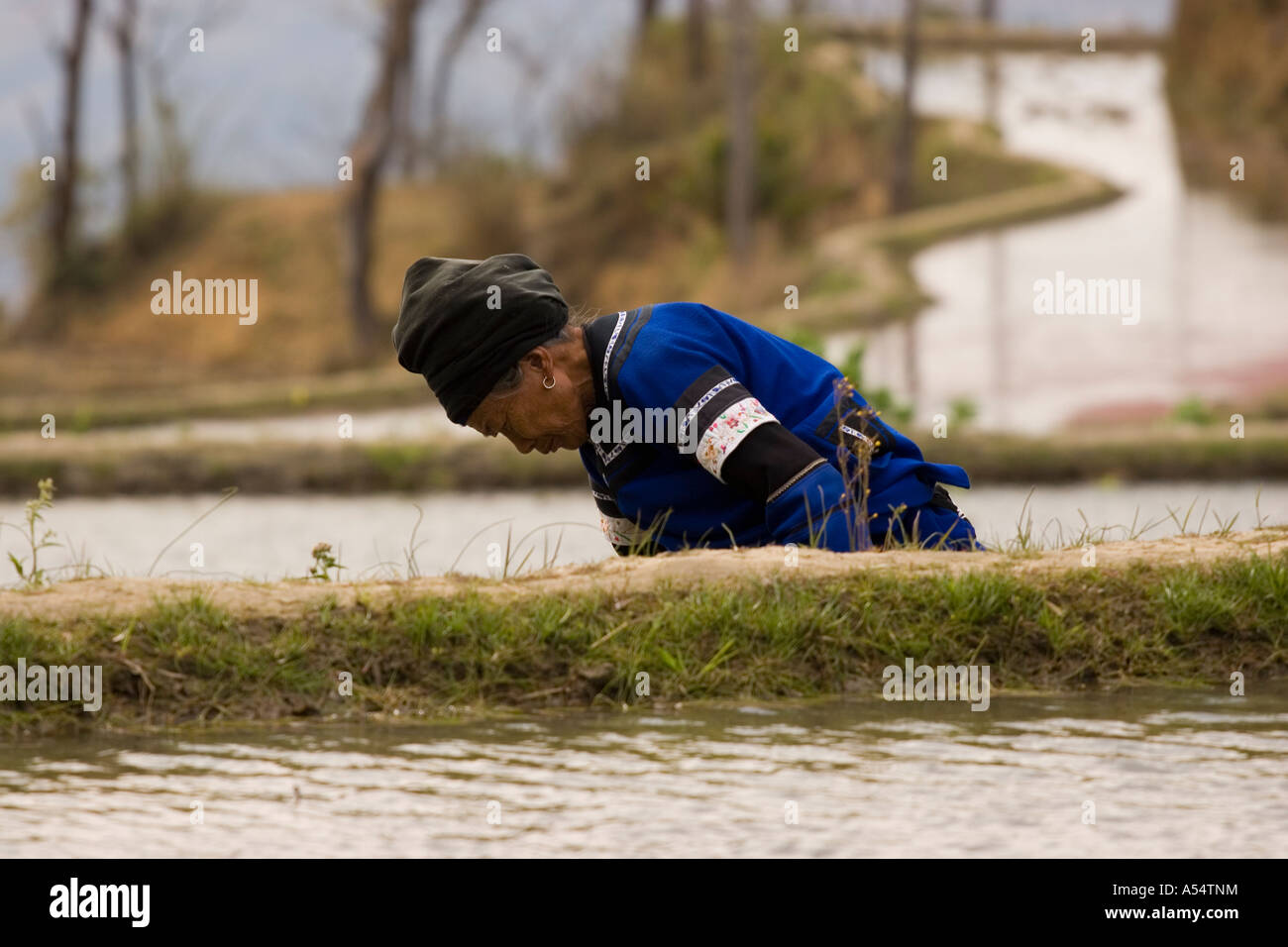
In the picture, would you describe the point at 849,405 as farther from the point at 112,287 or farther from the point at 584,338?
the point at 112,287

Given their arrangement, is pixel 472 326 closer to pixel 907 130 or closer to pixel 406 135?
pixel 907 130

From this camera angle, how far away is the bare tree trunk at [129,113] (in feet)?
113

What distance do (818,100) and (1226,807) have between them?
29920 millimetres

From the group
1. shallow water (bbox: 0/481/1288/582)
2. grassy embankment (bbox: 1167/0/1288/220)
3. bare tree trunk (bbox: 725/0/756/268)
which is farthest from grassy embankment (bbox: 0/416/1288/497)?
grassy embankment (bbox: 1167/0/1288/220)

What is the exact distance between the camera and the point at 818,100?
32.1 metres

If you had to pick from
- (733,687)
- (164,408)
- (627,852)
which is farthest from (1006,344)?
(627,852)

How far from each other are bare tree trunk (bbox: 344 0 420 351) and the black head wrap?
850 inches

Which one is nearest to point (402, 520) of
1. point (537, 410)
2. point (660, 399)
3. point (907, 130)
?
point (537, 410)

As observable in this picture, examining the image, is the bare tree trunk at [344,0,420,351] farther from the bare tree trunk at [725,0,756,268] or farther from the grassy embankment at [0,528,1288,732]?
the grassy embankment at [0,528,1288,732]

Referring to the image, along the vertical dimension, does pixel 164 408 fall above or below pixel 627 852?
above

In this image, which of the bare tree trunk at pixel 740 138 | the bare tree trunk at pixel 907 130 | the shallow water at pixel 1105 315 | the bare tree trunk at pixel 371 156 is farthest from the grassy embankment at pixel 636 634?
the bare tree trunk at pixel 907 130

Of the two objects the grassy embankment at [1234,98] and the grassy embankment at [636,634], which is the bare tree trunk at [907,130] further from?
the grassy embankment at [636,634]

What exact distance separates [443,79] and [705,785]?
123 feet

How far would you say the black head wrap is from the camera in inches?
154
